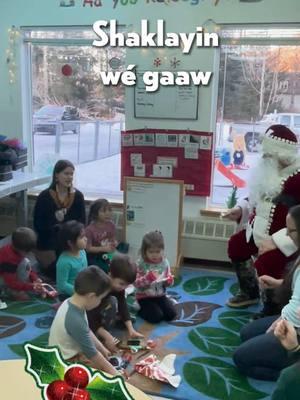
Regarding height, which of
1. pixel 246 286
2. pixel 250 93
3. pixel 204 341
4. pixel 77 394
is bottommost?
pixel 204 341

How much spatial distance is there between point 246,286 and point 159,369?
3.42 ft

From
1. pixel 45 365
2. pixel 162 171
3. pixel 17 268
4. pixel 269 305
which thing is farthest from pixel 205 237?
pixel 45 365

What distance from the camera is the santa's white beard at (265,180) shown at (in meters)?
2.59

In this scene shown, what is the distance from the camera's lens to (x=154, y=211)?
3703mm

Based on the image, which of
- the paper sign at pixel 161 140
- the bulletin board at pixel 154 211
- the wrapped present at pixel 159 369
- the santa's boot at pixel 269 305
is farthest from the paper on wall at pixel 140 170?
the wrapped present at pixel 159 369

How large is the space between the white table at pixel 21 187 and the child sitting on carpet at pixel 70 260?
2.09ft

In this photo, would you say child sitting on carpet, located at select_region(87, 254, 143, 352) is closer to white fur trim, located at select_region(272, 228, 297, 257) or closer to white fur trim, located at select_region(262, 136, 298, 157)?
white fur trim, located at select_region(272, 228, 297, 257)

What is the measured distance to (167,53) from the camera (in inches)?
140

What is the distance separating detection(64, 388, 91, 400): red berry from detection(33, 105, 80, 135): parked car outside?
128 inches

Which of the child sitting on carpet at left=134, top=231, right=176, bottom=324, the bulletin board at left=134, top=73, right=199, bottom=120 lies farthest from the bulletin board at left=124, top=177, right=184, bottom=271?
the child sitting on carpet at left=134, top=231, right=176, bottom=324

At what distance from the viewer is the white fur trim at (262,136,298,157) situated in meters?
2.59

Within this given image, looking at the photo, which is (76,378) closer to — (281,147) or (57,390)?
(57,390)

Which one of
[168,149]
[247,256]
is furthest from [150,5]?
[247,256]

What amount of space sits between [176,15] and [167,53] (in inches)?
11.1
